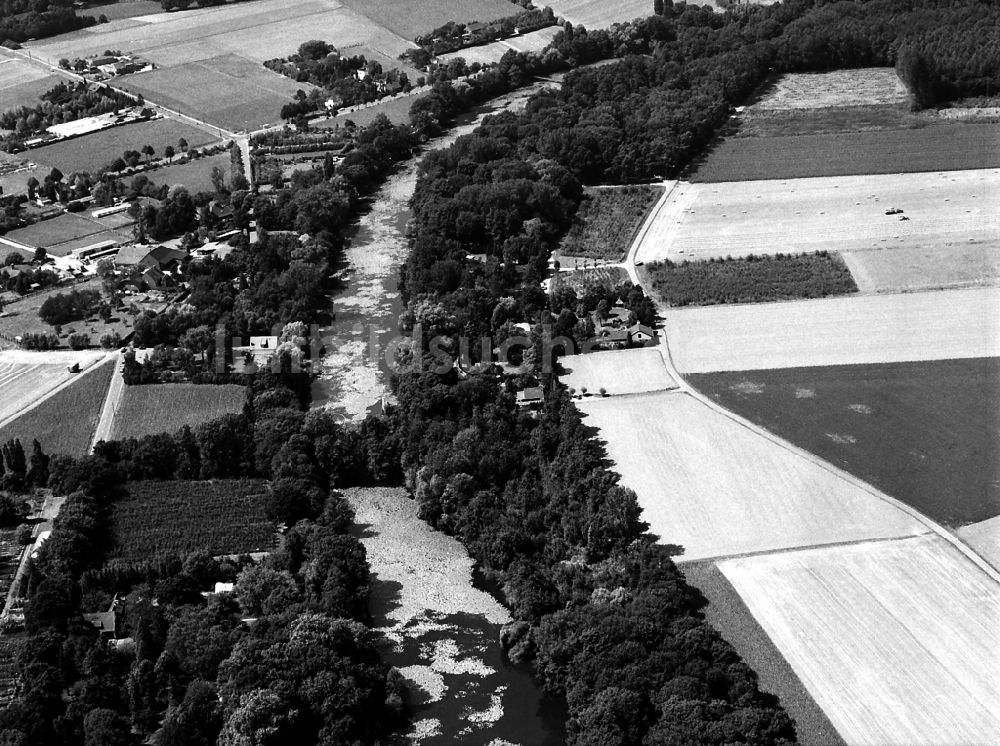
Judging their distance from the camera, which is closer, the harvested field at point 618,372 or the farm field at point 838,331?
the harvested field at point 618,372

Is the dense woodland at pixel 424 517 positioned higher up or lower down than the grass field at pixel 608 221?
lower down

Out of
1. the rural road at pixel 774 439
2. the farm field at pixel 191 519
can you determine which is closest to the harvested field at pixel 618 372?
the rural road at pixel 774 439

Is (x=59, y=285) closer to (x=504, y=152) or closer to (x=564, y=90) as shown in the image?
(x=504, y=152)

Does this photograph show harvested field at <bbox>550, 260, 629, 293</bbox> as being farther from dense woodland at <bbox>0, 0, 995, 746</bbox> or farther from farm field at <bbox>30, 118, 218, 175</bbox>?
farm field at <bbox>30, 118, 218, 175</bbox>

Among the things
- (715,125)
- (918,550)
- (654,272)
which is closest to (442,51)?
(715,125)

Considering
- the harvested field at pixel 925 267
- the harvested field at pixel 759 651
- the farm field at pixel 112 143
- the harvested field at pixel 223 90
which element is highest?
the harvested field at pixel 223 90

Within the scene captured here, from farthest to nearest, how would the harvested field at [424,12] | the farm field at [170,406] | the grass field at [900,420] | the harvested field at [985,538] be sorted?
the harvested field at [424,12], the farm field at [170,406], the grass field at [900,420], the harvested field at [985,538]

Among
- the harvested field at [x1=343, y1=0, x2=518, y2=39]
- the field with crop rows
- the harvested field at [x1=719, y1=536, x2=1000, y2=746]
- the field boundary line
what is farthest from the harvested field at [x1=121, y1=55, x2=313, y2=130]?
the harvested field at [x1=719, y1=536, x2=1000, y2=746]

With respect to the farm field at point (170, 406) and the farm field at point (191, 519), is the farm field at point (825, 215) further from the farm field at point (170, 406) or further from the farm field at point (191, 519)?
the farm field at point (191, 519)
